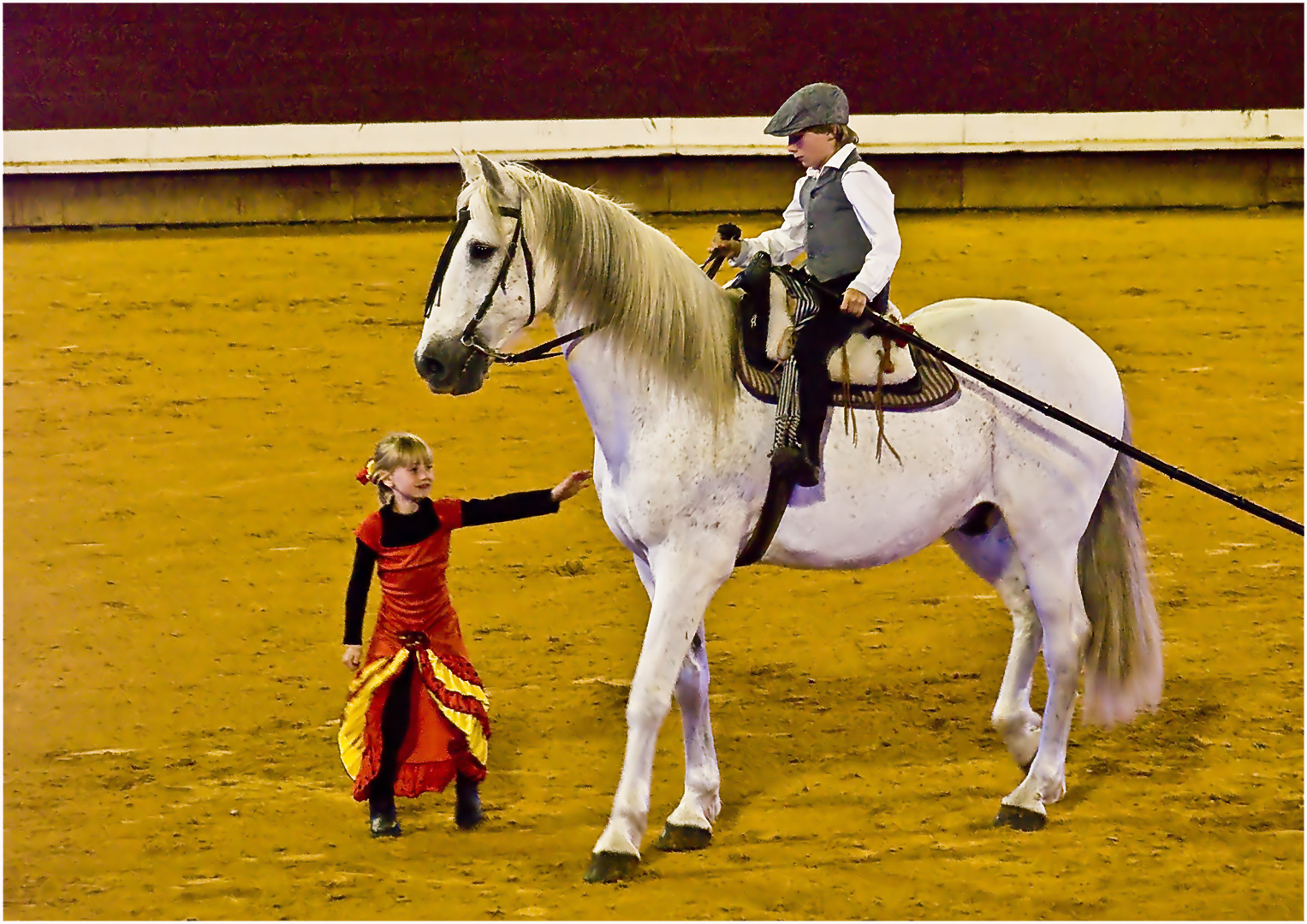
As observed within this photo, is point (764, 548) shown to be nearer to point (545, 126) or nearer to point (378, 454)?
point (378, 454)

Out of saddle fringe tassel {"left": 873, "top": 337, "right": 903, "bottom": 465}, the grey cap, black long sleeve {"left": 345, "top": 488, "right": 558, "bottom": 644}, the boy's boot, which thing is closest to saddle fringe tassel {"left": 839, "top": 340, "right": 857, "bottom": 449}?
saddle fringe tassel {"left": 873, "top": 337, "right": 903, "bottom": 465}

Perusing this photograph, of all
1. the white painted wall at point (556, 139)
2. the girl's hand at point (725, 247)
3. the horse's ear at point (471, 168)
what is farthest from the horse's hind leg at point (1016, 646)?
the white painted wall at point (556, 139)

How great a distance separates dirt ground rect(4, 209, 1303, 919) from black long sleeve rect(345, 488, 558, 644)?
0.72 m

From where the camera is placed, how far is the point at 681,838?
14.8 feet

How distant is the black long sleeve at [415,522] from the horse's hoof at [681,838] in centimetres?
102

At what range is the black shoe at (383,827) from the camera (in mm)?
4664

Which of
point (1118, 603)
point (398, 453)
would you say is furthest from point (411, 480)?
point (1118, 603)

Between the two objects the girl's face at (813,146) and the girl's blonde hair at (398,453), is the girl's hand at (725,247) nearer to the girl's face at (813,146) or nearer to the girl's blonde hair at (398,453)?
the girl's face at (813,146)

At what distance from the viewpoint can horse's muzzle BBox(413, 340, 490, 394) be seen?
392cm

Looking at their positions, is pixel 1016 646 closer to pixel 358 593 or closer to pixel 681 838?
pixel 681 838

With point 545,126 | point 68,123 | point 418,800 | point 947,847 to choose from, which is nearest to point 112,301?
point 68,123

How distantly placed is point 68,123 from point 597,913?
775 cm

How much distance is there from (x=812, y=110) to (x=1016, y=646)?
1.94 m

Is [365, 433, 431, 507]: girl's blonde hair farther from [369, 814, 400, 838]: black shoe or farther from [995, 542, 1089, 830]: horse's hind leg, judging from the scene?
[995, 542, 1089, 830]: horse's hind leg
